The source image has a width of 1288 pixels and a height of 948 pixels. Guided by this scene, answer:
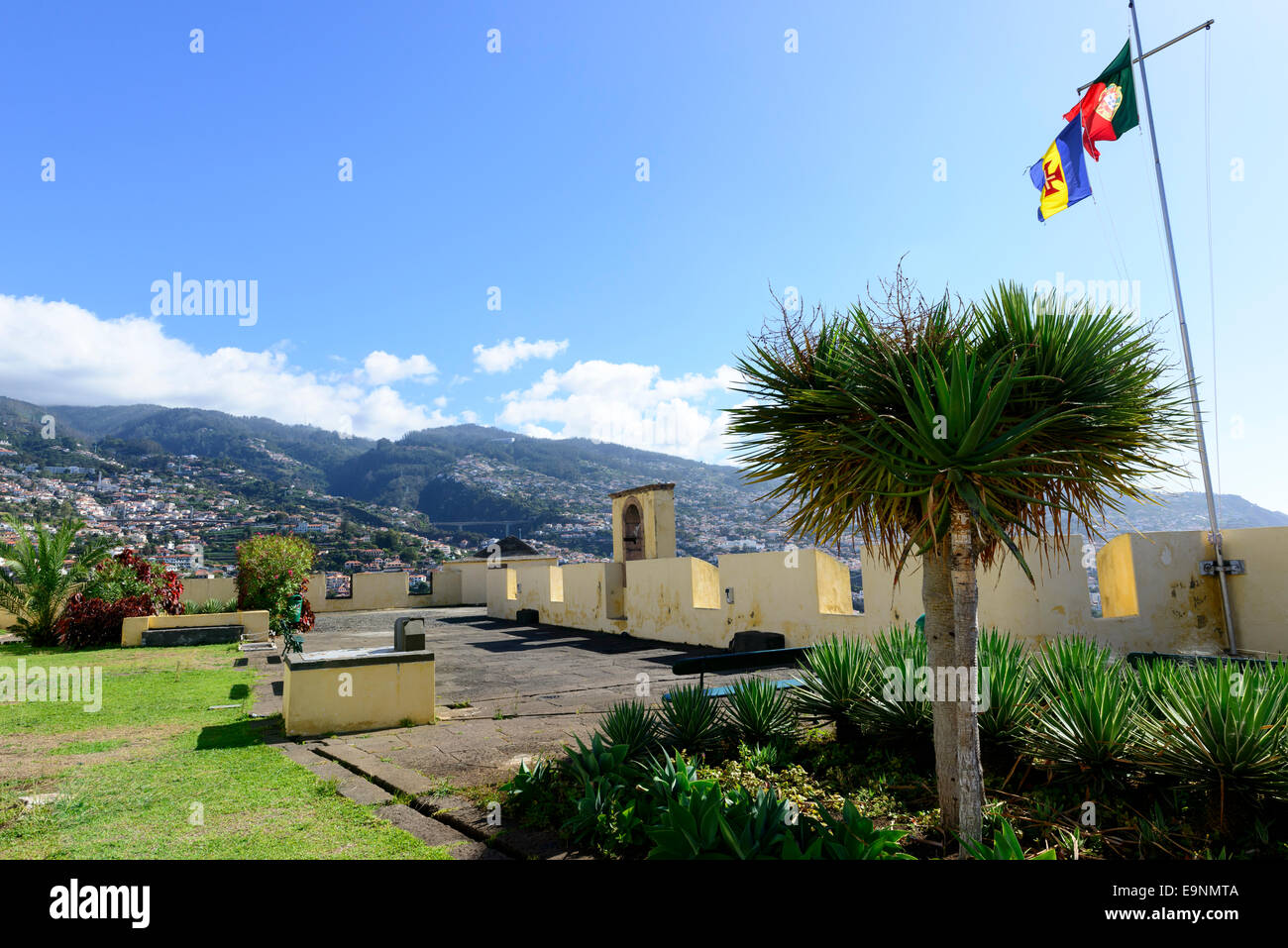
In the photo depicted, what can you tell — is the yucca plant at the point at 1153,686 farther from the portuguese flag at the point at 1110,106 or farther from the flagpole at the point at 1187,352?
the portuguese flag at the point at 1110,106

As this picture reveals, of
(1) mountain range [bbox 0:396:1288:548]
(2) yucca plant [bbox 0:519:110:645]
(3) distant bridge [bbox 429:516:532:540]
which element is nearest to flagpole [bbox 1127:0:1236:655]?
(2) yucca plant [bbox 0:519:110:645]

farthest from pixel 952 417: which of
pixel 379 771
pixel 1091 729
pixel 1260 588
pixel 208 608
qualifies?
pixel 208 608

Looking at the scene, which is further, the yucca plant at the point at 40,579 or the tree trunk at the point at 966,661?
the yucca plant at the point at 40,579

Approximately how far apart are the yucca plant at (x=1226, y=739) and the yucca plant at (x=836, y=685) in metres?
2.07

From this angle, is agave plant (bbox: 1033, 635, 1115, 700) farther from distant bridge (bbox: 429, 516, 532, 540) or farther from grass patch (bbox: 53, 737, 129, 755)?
distant bridge (bbox: 429, 516, 532, 540)

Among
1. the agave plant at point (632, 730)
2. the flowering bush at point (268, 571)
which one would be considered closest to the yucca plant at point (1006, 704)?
the agave plant at point (632, 730)

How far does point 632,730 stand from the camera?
5.31 meters

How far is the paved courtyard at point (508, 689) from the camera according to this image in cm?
638

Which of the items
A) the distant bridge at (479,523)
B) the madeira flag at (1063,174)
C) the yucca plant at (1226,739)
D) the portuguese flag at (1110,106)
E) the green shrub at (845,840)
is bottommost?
the green shrub at (845,840)

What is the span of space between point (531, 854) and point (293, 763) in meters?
3.30

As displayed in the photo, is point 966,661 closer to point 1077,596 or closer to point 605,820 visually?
point 605,820

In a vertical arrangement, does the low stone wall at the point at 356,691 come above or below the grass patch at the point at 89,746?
above

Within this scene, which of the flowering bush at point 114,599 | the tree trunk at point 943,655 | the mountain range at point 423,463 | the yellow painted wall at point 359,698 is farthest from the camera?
the mountain range at point 423,463

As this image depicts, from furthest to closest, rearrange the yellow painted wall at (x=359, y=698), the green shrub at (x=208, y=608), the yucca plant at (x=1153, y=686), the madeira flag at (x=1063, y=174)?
the green shrub at (x=208, y=608) → the madeira flag at (x=1063, y=174) → the yellow painted wall at (x=359, y=698) → the yucca plant at (x=1153, y=686)
